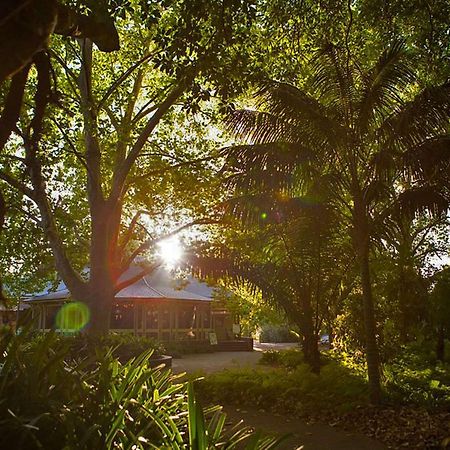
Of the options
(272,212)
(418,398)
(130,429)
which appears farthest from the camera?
(272,212)

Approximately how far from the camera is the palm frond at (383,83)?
863cm

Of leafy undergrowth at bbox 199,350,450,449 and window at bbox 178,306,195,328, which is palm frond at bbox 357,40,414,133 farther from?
window at bbox 178,306,195,328

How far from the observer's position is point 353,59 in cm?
916

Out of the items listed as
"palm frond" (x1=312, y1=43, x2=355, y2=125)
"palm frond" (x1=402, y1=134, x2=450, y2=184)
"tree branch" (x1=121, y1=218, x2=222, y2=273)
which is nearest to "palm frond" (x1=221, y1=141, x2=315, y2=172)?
"palm frond" (x1=312, y1=43, x2=355, y2=125)

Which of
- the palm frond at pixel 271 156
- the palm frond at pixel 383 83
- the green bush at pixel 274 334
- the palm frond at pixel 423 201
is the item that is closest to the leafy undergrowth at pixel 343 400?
the palm frond at pixel 423 201

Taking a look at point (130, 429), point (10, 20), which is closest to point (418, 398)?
point (130, 429)

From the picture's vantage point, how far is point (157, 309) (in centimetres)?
2872

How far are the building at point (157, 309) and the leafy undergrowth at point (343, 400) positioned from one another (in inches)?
639

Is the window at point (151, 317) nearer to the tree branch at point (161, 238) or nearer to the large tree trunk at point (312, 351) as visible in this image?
the tree branch at point (161, 238)

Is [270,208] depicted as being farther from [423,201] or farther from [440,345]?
[440,345]

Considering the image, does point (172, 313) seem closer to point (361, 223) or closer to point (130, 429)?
point (361, 223)

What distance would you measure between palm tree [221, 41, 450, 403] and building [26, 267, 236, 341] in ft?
59.6

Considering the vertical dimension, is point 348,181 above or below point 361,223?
above

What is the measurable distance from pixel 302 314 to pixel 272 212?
9.67 ft
